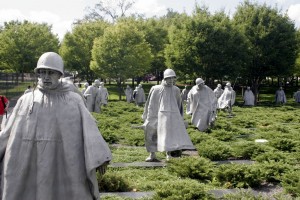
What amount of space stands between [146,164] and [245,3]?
40.0 m

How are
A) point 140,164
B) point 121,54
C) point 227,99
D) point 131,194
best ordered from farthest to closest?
1. point 121,54
2. point 227,99
3. point 140,164
4. point 131,194

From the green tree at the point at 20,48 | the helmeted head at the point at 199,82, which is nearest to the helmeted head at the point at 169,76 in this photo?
the helmeted head at the point at 199,82

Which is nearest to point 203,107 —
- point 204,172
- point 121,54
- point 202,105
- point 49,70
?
point 202,105

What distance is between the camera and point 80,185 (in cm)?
481

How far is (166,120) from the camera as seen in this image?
36.4 ft

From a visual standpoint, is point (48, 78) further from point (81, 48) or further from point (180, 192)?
point (81, 48)

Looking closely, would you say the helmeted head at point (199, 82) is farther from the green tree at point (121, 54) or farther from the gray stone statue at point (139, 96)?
the green tree at point (121, 54)

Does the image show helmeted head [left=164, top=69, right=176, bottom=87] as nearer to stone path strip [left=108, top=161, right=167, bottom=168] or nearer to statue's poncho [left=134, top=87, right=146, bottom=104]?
stone path strip [left=108, top=161, right=167, bottom=168]

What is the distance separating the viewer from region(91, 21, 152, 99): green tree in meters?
45.9

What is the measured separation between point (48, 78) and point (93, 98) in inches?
748

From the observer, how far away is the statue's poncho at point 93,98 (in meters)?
23.5

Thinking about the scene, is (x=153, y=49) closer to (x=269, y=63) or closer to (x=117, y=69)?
(x=117, y=69)

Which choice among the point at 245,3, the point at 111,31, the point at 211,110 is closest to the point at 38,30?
the point at 111,31

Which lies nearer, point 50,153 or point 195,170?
point 50,153
